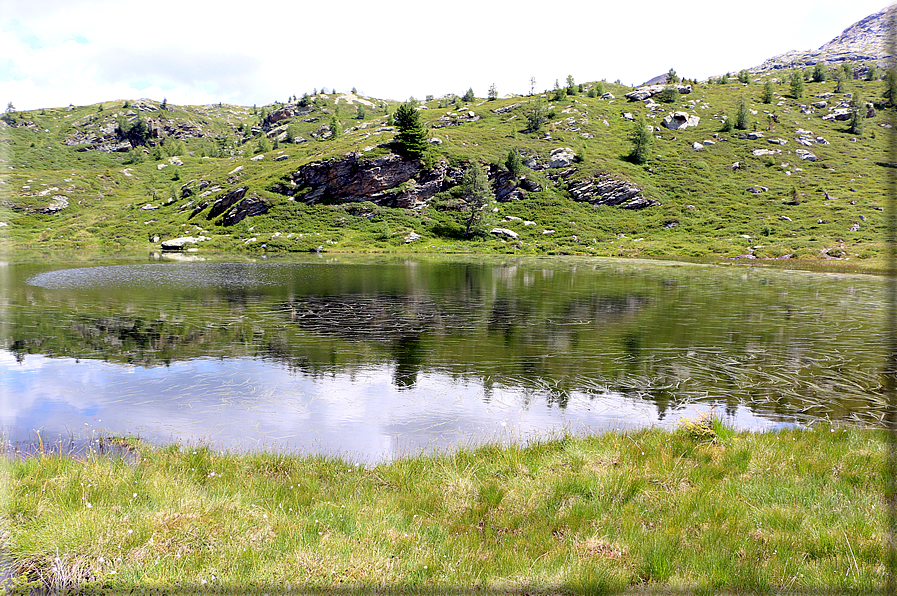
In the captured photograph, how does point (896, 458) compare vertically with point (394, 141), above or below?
below

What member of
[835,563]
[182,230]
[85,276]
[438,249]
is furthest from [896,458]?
[182,230]

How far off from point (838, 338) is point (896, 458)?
16347 millimetres

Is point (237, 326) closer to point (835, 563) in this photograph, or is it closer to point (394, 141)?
point (835, 563)

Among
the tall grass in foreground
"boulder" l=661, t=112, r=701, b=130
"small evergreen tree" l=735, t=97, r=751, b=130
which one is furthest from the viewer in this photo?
"boulder" l=661, t=112, r=701, b=130

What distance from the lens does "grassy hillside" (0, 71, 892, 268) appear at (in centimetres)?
9125

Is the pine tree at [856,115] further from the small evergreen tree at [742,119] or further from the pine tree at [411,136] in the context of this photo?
the pine tree at [411,136]

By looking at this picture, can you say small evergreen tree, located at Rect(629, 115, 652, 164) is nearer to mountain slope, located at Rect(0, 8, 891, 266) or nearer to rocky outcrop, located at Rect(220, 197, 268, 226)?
mountain slope, located at Rect(0, 8, 891, 266)

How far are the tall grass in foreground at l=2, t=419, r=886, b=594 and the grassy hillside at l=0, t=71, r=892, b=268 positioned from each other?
259ft

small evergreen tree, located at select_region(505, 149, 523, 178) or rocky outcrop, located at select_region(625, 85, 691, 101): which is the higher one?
rocky outcrop, located at select_region(625, 85, 691, 101)

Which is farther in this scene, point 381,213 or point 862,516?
point 381,213

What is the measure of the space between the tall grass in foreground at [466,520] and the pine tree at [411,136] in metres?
116

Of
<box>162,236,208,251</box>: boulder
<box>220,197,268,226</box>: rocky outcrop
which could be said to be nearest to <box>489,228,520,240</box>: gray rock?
<box>220,197,268,226</box>: rocky outcrop

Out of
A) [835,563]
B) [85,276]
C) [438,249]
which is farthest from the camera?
[438,249]

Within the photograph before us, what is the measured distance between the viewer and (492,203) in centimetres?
10781
